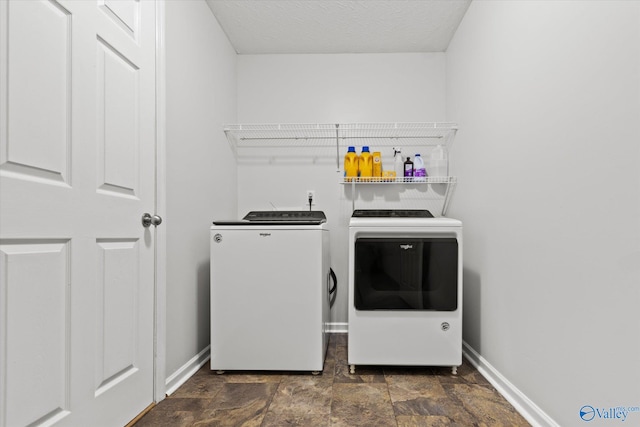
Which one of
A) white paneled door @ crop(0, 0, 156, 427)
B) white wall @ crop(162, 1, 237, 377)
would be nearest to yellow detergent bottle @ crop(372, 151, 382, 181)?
white wall @ crop(162, 1, 237, 377)

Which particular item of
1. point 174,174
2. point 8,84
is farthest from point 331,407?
point 8,84

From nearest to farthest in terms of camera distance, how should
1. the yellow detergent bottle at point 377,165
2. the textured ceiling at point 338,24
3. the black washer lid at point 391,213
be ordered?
the textured ceiling at point 338,24
the black washer lid at point 391,213
the yellow detergent bottle at point 377,165

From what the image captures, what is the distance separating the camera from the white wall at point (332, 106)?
2.72 m

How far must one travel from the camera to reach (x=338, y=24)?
2.33 metres

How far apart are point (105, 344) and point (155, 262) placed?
0.41 m

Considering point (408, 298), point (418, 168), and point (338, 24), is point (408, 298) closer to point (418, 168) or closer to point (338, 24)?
point (418, 168)

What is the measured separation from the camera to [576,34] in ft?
3.82

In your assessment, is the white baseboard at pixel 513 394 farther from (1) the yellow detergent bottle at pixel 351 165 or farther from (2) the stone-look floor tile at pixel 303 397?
(1) the yellow detergent bottle at pixel 351 165

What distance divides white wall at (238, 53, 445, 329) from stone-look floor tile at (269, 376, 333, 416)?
0.93 m

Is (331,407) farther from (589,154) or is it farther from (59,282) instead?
(589,154)

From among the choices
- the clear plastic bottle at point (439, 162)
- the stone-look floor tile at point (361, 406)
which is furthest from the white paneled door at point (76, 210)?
the clear plastic bottle at point (439, 162)

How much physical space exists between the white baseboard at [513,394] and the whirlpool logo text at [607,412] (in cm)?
18

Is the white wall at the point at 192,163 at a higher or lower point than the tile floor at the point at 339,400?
higher

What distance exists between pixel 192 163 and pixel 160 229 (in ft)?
1.63
